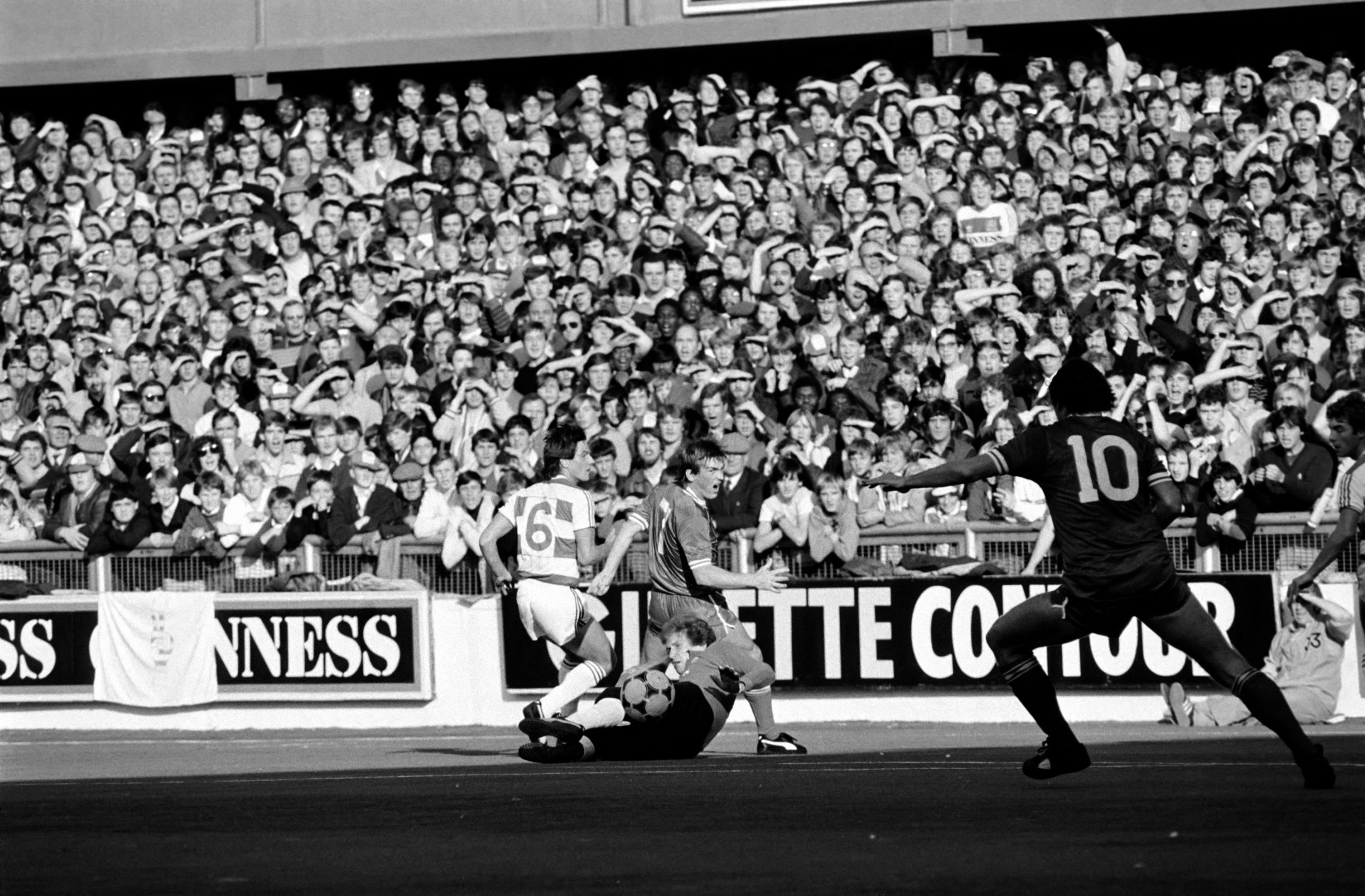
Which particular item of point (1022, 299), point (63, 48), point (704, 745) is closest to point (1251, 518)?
point (1022, 299)

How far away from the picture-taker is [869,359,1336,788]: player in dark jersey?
10.1 m

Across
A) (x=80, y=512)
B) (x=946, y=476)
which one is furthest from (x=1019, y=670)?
(x=80, y=512)

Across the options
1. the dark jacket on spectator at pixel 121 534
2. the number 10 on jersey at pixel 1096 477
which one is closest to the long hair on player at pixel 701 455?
the number 10 on jersey at pixel 1096 477

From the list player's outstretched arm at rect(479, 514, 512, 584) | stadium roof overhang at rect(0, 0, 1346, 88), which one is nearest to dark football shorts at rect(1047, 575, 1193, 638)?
player's outstretched arm at rect(479, 514, 512, 584)

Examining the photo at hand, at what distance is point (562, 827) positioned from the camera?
30.1 feet

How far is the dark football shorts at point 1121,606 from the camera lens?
397 inches

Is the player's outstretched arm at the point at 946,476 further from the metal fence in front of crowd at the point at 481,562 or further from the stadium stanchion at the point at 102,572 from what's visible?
the stadium stanchion at the point at 102,572

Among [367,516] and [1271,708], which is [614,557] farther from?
[1271,708]

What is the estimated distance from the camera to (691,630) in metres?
12.9

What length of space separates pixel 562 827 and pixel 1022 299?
1019cm

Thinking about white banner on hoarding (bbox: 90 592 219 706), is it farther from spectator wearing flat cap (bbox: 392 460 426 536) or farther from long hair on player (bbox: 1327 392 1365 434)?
long hair on player (bbox: 1327 392 1365 434)

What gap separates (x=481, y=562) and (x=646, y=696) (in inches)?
222

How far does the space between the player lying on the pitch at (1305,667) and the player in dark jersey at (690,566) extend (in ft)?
12.5

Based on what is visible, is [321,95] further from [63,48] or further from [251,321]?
[251,321]
